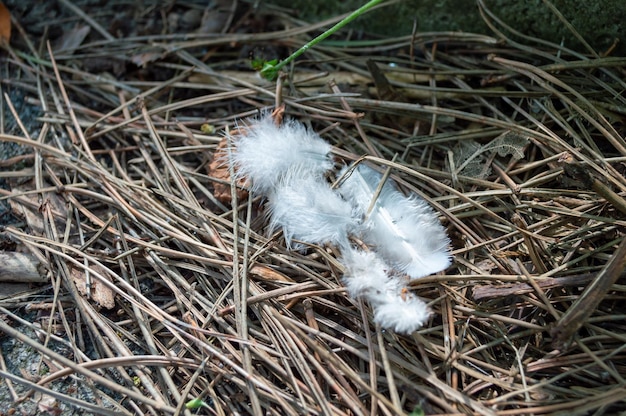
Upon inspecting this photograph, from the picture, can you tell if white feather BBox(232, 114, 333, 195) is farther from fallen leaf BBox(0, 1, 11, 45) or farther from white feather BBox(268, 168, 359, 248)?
fallen leaf BBox(0, 1, 11, 45)

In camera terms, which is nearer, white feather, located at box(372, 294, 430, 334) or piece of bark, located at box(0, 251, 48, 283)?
white feather, located at box(372, 294, 430, 334)

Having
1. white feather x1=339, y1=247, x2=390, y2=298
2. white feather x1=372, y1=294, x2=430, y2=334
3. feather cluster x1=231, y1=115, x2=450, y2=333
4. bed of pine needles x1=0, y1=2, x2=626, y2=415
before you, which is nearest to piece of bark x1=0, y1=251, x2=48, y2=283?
bed of pine needles x1=0, y1=2, x2=626, y2=415

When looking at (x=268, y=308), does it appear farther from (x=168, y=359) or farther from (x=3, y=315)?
(x=3, y=315)

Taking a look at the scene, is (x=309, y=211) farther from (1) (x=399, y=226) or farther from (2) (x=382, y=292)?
(2) (x=382, y=292)

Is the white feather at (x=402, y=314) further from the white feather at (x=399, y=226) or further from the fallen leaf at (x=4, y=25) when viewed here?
the fallen leaf at (x=4, y=25)

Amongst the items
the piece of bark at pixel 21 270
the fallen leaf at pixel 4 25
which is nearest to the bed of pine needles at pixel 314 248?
the piece of bark at pixel 21 270

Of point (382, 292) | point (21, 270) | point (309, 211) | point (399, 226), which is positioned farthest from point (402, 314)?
point (21, 270)
